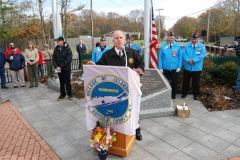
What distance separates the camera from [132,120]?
2.89 m

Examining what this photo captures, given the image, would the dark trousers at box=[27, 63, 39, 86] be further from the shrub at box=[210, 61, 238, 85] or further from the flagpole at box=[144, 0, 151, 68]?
the shrub at box=[210, 61, 238, 85]

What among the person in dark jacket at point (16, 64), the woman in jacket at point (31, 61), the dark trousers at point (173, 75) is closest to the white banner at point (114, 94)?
the dark trousers at point (173, 75)

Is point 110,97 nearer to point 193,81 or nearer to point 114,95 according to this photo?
point 114,95

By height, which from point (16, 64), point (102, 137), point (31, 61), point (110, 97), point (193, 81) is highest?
point (31, 61)

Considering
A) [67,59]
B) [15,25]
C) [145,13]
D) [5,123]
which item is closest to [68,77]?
[67,59]

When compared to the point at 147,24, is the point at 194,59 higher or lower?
lower

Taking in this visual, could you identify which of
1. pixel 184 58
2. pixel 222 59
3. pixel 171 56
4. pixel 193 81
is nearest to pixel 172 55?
pixel 171 56

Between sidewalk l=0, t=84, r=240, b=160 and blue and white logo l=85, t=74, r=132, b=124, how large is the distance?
801 millimetres

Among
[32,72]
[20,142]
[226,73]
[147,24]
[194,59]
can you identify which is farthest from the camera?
[32,72]

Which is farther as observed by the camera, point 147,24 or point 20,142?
point 147,24

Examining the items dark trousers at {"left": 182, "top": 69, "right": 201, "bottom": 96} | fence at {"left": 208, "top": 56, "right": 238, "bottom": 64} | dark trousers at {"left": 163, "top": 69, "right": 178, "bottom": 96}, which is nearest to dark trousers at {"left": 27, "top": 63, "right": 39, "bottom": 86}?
dark trousers at {"left": 163, "top": 69, "right": 178, "bottom": 96}

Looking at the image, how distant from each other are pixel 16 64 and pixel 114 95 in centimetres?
645

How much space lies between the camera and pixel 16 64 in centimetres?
788

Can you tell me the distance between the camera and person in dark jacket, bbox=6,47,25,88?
785 cm
